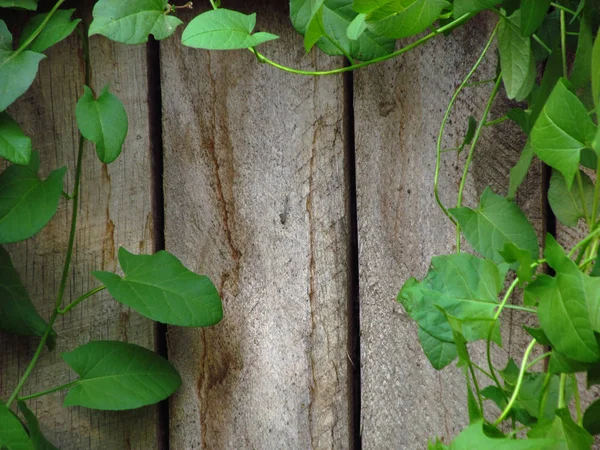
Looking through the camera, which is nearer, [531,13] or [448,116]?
[531,13]

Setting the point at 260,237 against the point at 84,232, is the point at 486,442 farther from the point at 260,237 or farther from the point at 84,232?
the point at 84,232

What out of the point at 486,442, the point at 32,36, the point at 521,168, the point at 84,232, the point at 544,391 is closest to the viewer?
the point at 486,442

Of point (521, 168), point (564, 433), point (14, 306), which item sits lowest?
point (14, 306)

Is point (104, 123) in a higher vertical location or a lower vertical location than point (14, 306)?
higher

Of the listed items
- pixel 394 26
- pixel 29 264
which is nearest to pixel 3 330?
pixel 29 264

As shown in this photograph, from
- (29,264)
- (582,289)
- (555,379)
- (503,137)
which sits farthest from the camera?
(29,264)

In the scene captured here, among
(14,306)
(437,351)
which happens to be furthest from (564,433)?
(14,306)

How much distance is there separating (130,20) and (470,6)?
34cm

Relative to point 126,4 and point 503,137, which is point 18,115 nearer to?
point 126,4

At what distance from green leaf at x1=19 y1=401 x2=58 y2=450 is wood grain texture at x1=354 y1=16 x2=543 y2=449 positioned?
0.37 metres

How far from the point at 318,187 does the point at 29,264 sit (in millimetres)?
364

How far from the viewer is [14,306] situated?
0.94m

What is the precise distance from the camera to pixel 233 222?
0.97 meters

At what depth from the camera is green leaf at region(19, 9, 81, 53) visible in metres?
0.88
